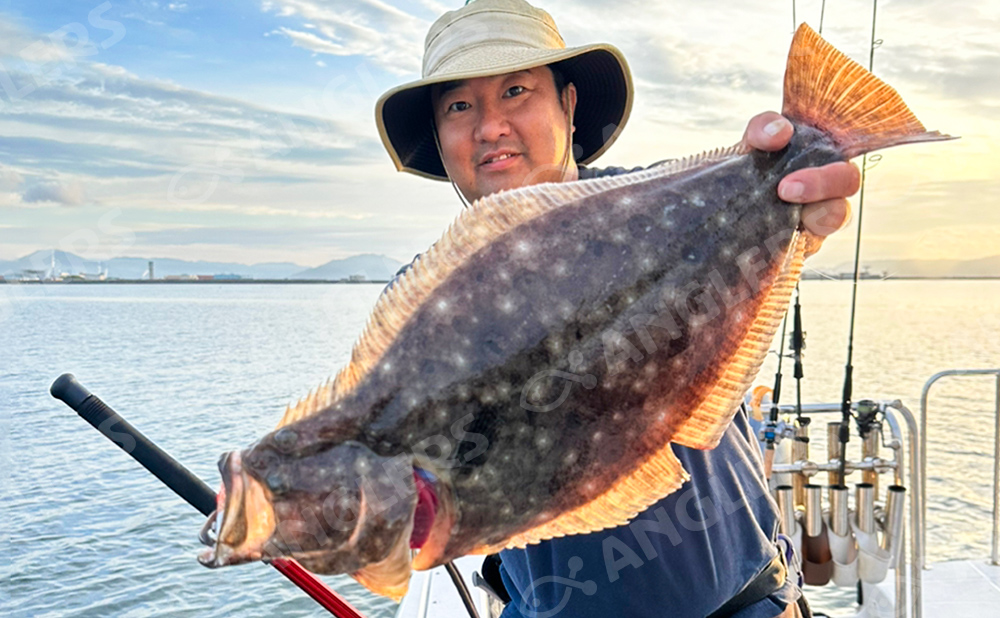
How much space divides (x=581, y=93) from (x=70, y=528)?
11852 millimetres

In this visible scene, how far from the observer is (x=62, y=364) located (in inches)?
1096

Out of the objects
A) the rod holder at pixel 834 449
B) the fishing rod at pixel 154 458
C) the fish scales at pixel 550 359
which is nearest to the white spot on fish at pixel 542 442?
the fish scales at pixel 550 359

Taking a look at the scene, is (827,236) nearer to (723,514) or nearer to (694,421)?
(694,421)

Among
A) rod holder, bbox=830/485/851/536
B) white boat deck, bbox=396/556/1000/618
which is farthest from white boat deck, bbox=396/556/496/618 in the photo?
rod holder, bbox=830/485/851/536

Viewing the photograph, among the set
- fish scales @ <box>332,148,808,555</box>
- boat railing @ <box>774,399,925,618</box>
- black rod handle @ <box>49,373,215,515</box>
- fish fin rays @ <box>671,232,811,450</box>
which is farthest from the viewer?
boat railing @ <box>774,399,925,618</box>

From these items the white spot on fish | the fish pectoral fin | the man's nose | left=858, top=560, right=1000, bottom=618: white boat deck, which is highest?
the man's nose

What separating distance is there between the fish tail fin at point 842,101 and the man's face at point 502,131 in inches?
32.3

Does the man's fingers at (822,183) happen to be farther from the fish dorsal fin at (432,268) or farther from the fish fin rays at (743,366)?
the fish dorsal fin at (432,268)

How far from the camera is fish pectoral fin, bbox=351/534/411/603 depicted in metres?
1.17

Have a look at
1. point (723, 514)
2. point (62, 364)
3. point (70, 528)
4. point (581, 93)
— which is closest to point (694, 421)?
point (723, 514)

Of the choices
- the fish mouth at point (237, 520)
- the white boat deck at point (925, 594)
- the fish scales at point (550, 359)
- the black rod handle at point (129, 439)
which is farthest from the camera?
the white boat deck at point (925, 594)

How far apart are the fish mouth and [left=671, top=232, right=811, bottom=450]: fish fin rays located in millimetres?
775

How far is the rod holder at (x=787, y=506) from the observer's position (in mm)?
4480

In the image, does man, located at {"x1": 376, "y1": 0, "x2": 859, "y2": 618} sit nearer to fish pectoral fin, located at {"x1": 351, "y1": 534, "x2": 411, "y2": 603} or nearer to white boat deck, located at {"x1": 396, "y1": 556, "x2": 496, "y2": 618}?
fish pectoral fin, located at {"x1": 351, "y1": 534, "x2": 411, "y2": 603}
